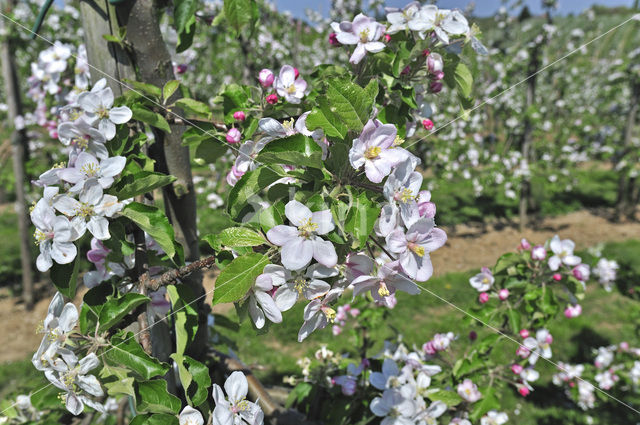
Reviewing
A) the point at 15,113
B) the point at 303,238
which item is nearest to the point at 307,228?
the point at 303,238

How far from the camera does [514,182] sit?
297 inches

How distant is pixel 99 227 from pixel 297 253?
0.46 metres

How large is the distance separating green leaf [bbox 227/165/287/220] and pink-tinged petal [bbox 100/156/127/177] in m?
0.27

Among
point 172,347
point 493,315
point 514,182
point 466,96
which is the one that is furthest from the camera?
point 514,182

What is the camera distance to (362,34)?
3.56 feet

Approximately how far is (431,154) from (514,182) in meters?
1.53

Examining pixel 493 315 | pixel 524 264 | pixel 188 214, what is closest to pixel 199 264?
pixel 188 214

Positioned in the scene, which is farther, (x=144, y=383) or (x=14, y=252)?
(x=14, y=252)

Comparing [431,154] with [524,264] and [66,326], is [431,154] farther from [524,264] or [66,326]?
[66,326]

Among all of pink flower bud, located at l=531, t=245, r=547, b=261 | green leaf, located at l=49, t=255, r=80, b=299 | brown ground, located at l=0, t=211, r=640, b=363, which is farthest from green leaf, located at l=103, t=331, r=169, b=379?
brown ground, located at l=0, t=211, r=640, b=363

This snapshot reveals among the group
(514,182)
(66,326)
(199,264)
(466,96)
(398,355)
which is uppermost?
(466,96)

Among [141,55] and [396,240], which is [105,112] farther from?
[396,240]

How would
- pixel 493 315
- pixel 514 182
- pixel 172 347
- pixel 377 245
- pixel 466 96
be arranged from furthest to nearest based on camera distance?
pixel 514 182 → pixel 493 315 → pixel 172 347 → pixel 466 96 → pixel 377 245

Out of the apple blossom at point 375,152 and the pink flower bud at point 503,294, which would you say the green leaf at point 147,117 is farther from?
the pink flower bud at point 503,294
